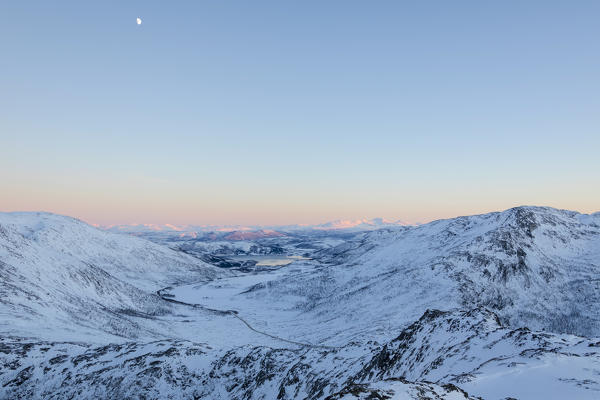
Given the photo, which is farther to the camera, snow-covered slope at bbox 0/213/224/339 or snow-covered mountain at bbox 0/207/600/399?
snow-covered slope at bbox 0/213/224/339

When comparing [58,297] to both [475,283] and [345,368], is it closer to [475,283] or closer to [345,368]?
[345,368]

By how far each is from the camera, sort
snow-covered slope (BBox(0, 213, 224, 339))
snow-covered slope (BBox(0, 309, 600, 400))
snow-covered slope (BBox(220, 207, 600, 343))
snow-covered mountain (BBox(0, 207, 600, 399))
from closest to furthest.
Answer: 1. snow-covered slope (BBox(0, 309, 600, 400))
2. snow-covered mountain (BBox(0, 207, 600, 399))
3. snow-covered slope (BBox(0, 213, 224, 339))
4. snow-covered slope (BBox(220, 207, 600, 343))

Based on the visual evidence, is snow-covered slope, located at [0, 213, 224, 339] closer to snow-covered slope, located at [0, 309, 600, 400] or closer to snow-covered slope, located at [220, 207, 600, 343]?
snow-covered slope, located at [0, 309, 600, 400]

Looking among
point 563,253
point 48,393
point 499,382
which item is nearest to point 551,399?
point 499,382

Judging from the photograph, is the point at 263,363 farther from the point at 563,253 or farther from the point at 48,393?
the point at 563,253

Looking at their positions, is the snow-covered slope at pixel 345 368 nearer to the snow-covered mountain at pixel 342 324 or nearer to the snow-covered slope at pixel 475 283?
the snow-covered mountain at pixel 342 324

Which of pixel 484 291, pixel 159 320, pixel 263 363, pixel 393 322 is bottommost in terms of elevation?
pixel 159 320

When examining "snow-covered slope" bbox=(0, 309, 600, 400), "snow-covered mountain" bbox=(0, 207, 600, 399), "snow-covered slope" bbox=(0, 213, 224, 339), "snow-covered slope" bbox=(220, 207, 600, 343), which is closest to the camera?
"snow-covered slope" bbox=(0, 309, 600, 400)

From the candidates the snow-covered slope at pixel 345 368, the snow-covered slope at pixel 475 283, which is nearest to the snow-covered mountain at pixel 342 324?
the snow-covered slope at pixel 345 368

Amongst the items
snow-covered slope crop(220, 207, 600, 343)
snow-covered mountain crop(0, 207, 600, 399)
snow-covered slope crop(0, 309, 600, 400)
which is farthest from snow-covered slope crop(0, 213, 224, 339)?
snow-covered slope crop(220, 207, 600, 343)

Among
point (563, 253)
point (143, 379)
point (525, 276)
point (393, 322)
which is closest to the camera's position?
point (143, 379)
